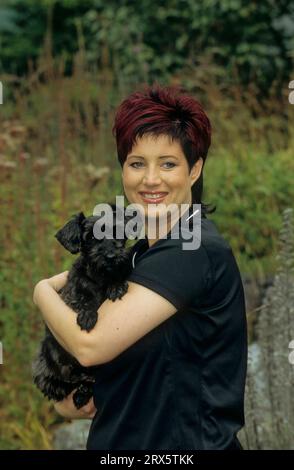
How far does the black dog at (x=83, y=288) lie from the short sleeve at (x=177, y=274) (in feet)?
0.78

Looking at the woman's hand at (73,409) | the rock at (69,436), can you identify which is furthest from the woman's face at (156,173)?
the rock at (69,436)

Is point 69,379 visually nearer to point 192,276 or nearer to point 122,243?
point 122,243

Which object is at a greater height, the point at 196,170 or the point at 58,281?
the point at 196,170

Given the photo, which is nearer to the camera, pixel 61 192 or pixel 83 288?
pixel 83 288

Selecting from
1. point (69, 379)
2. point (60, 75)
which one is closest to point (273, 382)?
point (69, 379)

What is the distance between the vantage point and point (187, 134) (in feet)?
9.25

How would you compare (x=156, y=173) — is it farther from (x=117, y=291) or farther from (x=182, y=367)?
(x=182, y=367)

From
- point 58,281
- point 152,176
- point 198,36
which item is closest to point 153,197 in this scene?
point 152,176

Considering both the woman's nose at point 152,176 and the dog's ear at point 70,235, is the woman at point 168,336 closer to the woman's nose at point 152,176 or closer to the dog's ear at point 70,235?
the woman's nose at point 152,176

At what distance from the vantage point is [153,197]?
9.32 feet

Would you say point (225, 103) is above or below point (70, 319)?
above

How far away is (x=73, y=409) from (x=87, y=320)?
2.00 feet

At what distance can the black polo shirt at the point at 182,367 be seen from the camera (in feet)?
8.53

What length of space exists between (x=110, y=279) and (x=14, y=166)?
10.0 ft
